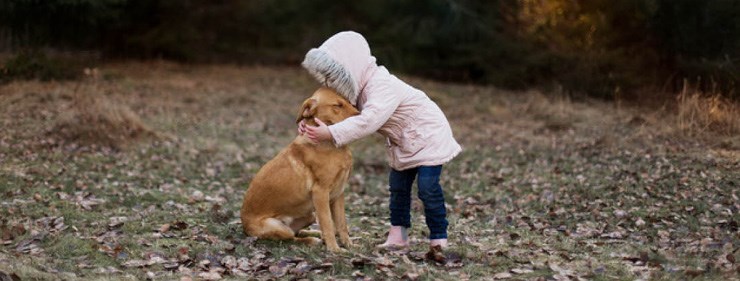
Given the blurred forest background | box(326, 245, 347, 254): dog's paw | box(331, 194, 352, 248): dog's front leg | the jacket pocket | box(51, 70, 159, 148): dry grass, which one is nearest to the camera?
box(326, 245, 347, 254): dog's paw

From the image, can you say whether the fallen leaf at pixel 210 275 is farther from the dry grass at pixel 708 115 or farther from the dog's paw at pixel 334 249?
the dry grass at pixel 708 115

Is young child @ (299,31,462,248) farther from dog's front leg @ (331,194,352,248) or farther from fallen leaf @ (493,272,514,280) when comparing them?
fallen leaf @ (493,272,514,280)

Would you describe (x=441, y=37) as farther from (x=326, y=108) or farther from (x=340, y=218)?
(x=326, y=108)

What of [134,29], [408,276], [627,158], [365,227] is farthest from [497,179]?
[134,29]

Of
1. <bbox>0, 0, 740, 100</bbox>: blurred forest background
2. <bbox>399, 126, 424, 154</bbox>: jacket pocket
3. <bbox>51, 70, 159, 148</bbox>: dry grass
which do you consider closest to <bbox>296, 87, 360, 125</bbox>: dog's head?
<bbox>399, 126, 424, 154</bbox>: jacket pocket

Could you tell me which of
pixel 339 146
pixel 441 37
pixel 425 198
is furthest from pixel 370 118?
pixel 441 37

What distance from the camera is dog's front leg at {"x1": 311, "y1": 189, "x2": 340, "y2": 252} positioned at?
20.3 ft

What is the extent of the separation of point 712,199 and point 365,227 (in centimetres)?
368

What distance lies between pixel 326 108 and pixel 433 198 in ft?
3.73

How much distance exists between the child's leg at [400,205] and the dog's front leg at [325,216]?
2.29 feet

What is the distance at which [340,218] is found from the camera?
6551 millimetres

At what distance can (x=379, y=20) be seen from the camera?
22984mm

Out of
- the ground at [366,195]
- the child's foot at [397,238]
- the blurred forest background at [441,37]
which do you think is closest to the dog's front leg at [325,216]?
the ground at [366,195]

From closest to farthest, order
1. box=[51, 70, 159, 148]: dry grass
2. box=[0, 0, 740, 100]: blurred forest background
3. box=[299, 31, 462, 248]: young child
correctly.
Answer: box=[299, 31, 462, 248]: young child < box=[51, 70, 159, 148]: dry grass < box=[0, 0, 740, 100]: blurred forest background
